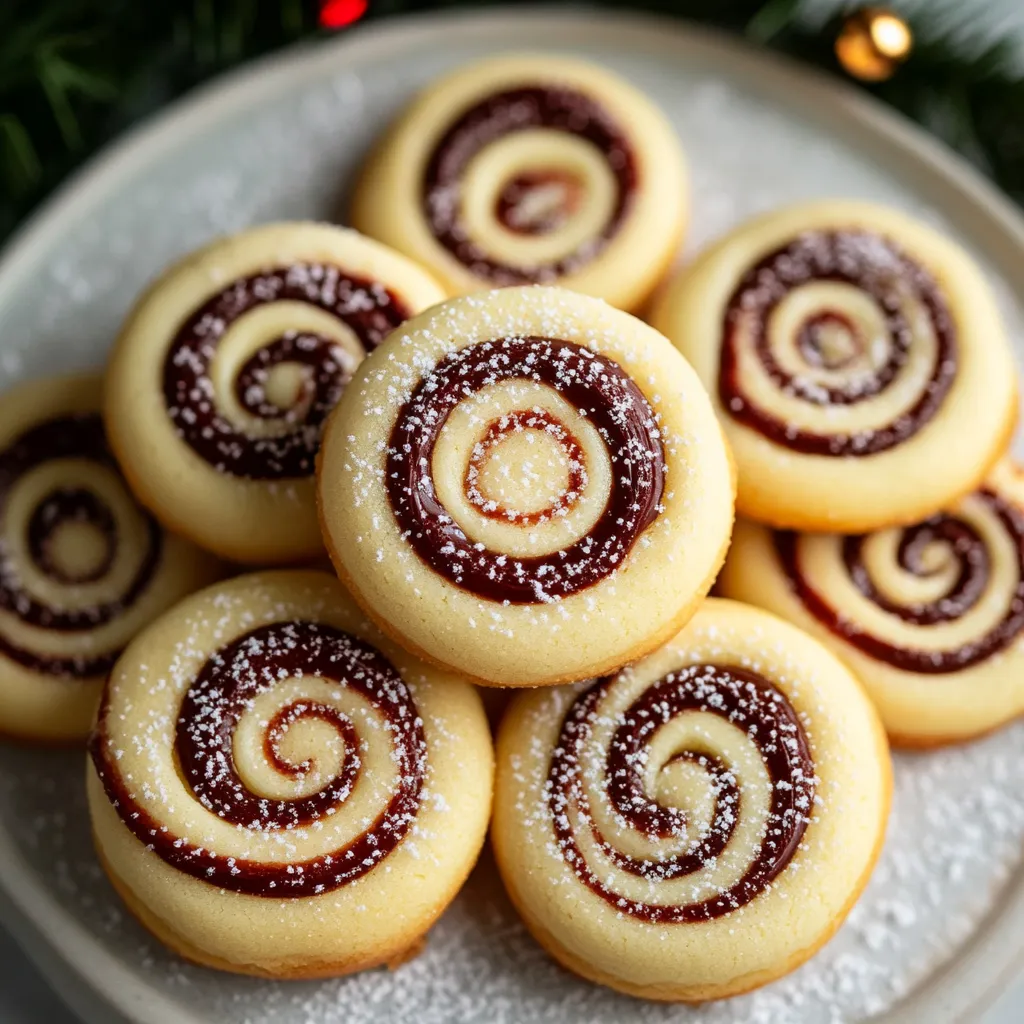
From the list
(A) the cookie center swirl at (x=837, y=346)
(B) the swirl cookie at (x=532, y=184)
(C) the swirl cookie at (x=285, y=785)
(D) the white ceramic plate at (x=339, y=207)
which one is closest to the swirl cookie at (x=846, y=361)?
(A) the cookie center swirl at (x=837, y=346)

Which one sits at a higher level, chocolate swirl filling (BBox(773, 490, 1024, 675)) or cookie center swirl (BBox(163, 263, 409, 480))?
chocolate swirl filling (BBox(773, 490, 1024, 675))

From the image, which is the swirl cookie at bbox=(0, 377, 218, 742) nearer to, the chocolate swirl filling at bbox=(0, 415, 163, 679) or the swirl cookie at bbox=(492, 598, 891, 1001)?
the chocolate swirl filling at bbox=(0, 415, 163, 679)

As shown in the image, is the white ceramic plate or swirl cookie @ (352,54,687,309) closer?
the white ceramic plate

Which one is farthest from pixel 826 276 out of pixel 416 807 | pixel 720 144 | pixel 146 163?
pixel 146 163

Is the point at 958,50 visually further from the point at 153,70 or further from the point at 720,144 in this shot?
the point at 153,70

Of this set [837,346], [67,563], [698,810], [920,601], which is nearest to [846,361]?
[837,346]

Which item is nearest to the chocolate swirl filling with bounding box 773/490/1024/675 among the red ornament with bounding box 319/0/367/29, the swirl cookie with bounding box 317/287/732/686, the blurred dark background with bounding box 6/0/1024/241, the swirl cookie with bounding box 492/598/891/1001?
the swirl cookie with bounding box 492/598/891/1001

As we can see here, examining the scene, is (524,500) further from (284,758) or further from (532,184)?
(532,184)
